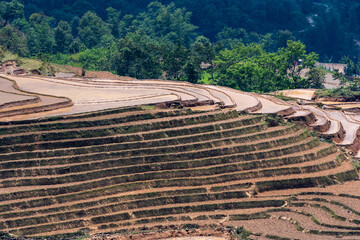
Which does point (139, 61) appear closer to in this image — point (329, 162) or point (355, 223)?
point (329, 162)

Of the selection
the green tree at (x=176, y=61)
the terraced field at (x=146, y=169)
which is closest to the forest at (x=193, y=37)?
the green tree at (x=176, y=61)

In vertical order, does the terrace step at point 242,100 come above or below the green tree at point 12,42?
above

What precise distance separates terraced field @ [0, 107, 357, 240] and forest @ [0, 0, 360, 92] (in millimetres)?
25340

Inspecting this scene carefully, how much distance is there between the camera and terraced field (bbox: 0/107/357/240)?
47500 mm

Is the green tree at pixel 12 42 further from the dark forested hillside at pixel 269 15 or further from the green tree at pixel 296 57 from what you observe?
the dark forested hillside at pixel 269 15

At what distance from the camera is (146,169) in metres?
51.1

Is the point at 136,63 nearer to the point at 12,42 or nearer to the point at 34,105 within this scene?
the point at 12,42

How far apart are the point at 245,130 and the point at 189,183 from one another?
7.29 metres

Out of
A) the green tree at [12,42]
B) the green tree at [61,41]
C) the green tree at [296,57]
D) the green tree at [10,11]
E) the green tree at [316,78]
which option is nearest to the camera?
the green tree at [296,57]

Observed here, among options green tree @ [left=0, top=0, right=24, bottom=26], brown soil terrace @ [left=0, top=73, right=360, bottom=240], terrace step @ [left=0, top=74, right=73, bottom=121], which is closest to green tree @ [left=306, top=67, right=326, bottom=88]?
brown soil terrace @ [left=0, top=73, right=360, bottom=240]

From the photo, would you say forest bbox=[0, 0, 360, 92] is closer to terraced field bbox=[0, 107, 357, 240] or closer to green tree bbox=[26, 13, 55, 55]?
green tree bbox=[26, 13, 55, 55]

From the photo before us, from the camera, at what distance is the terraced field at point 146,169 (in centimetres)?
4750

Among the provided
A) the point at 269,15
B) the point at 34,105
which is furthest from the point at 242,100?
the point at 269,15

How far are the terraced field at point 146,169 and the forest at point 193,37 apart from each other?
25.3 metres
